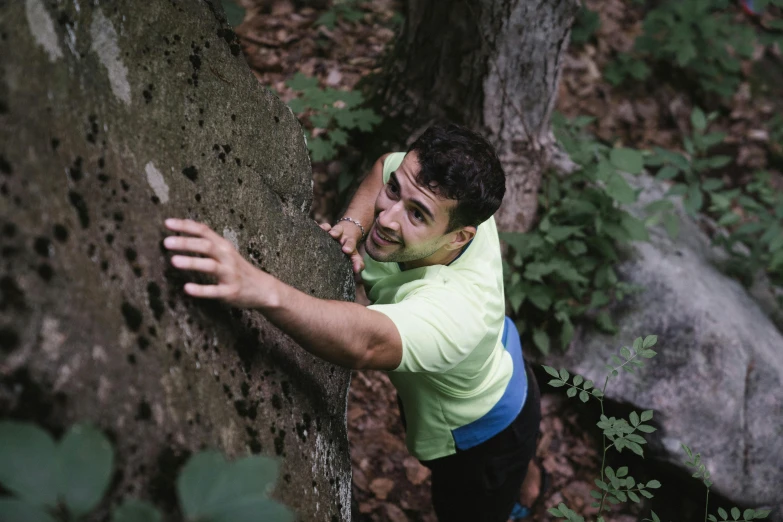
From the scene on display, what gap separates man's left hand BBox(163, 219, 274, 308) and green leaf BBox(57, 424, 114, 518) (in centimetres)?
52

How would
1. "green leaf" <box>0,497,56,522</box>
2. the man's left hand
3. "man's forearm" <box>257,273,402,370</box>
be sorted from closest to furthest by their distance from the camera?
"green leaf" <box>0,497,56,522</box> < the man's left hand < "man's forearm" <box>257,273,402,370</box>

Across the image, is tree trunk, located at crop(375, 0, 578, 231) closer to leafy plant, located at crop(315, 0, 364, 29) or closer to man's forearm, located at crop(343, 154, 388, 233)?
leafy plant, located at crop(315, 0, 364, 29)

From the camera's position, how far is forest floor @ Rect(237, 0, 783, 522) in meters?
3.95

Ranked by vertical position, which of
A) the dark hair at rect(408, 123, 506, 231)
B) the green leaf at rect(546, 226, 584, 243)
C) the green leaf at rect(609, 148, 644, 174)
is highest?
the dark hair at rect(408, 123, 506, 231)

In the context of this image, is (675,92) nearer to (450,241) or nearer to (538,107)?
(538,107)

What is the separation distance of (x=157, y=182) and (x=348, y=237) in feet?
3.40

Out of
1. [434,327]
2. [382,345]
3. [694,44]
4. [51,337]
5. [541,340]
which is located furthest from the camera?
[694,44]

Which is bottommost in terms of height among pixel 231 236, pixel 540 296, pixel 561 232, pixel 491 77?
pixel 540 296

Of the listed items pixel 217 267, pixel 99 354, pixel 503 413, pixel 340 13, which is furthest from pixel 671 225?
pixel 99 354

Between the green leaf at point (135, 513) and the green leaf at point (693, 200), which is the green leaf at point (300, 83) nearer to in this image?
the green leaf at point (693, 200)

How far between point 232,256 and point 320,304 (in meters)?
0.30

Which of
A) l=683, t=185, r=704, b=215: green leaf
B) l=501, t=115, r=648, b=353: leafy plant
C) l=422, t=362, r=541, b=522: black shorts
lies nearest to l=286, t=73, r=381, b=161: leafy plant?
l=501, t=115, r=648, b=353: leafy plant

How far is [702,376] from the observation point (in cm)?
408

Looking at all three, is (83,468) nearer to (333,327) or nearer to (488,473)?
(333,327)
